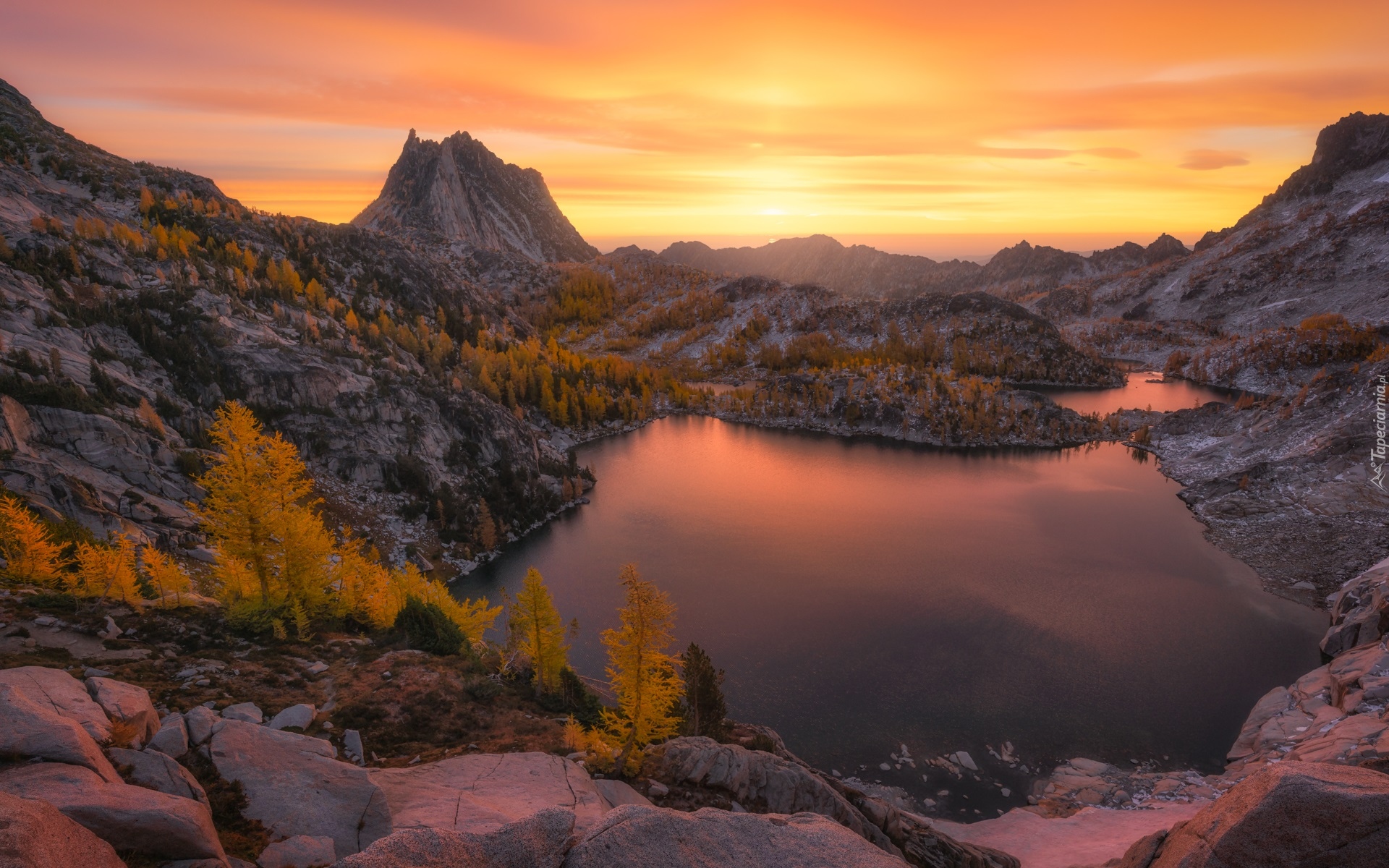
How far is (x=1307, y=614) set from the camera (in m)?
59.0

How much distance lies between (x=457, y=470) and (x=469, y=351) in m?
63.1

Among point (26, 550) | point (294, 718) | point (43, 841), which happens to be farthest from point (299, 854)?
point (26, 550)

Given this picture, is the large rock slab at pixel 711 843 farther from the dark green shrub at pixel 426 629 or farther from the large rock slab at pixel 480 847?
the dark green shrub at pixel 426 629

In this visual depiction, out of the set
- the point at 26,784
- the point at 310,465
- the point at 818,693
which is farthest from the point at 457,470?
the point at 26,784

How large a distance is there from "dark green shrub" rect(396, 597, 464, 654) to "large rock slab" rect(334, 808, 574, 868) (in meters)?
25.0

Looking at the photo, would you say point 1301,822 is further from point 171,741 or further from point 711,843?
point 171,741

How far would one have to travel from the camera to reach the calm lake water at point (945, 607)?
45375 millimetres

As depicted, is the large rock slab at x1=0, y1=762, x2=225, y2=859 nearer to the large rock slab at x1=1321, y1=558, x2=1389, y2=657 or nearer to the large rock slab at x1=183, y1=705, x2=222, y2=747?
the large rock slab at x1=183, y1=705, x2=222, y2=747

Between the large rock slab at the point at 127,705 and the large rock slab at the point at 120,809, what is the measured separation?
13.0 feet

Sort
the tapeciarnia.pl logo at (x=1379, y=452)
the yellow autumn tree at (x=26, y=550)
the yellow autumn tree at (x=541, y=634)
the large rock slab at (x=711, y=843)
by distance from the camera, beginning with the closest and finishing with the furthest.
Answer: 1. the large rock slab at (x=711, y=843)
2. the yellow autumn tree at (x=26, y=550)
3. the yellow autumn tree at (x=541, y=634)
4. the tapeciarnia.pl logo at (x=1379, y=452)

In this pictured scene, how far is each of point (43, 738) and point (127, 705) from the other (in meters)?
4.24

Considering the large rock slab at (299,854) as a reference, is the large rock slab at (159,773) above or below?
above

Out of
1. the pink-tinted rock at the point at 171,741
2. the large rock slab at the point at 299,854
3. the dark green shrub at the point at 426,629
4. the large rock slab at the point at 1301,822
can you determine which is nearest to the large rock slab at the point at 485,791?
the large rock slab at the point at 299,854

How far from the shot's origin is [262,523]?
103 ft
